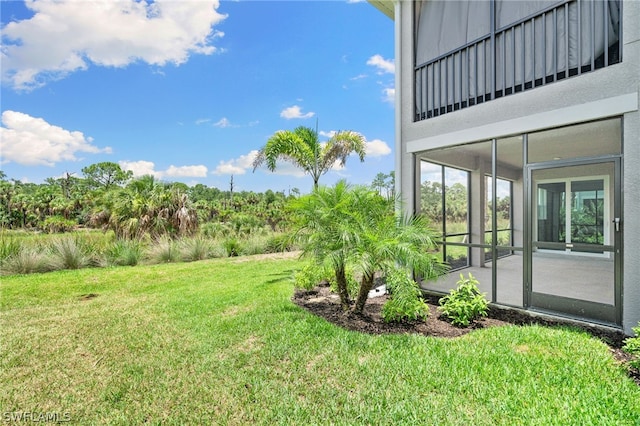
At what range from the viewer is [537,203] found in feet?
16.5

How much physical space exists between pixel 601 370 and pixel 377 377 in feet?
7.71

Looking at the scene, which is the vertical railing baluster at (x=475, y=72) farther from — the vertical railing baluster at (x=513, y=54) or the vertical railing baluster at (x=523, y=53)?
the vertical railing baluster at (x=523, y=53)

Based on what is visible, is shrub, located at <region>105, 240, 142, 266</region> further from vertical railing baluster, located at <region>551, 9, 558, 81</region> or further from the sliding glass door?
vertical railing baluster, located at <region>551, 9, 558, 81</region>

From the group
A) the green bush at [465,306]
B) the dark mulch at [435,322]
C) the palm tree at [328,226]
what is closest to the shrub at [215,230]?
the dark mulch at [435,322]

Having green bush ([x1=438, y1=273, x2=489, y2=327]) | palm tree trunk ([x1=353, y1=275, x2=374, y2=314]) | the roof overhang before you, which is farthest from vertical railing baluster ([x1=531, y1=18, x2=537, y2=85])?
palm tree trunk ([x1=353, y1=275, x2=374, y2=314])

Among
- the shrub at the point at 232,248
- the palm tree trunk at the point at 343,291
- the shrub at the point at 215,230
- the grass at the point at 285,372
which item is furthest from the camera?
the shrub at the point at 215,230

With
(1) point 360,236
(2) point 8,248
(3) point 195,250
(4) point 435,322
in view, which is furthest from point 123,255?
(4) point 435,322

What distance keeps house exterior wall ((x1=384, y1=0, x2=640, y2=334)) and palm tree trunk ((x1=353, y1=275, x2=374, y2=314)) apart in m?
2.41

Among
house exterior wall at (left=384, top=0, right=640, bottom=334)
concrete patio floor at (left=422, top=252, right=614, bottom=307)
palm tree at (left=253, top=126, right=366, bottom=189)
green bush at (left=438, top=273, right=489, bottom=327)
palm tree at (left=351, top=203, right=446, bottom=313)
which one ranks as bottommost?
green bush at (left=438, top=273, right=489, bottom=327)

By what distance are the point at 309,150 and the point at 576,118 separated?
8431mm

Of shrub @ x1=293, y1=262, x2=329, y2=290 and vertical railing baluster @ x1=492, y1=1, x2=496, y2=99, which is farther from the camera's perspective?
shrub @ x1=293, y1=262, x2=329, y2=290

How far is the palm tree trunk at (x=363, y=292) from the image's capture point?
192 inches

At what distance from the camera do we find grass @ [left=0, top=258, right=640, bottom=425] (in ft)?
8.66

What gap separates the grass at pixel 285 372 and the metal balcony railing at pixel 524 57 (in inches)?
155
